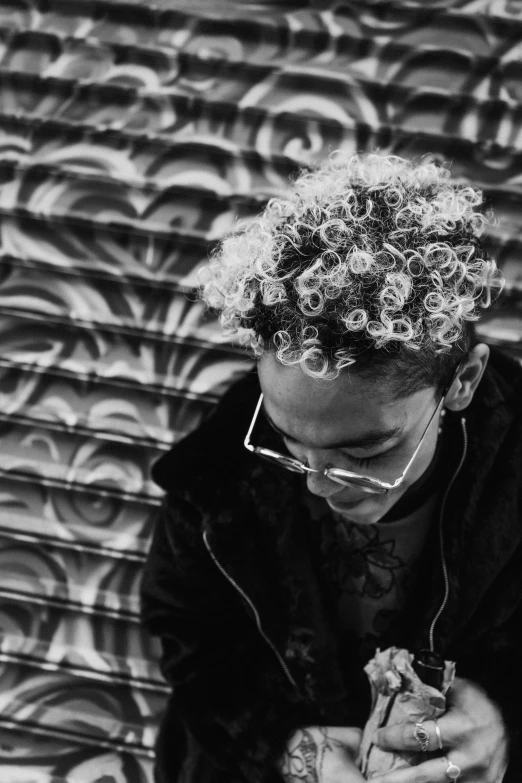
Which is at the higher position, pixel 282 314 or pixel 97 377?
pixel 282 314

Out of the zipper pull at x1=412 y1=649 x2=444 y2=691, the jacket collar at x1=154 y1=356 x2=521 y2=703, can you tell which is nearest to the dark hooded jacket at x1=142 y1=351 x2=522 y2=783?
the jacket collar at x1=154 y1=356 x2=521 y2=703

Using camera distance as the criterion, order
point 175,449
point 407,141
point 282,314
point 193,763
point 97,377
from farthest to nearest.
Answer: point 97,377 < point 407,141 < point 193,763 < point 175,449 < point 282,314

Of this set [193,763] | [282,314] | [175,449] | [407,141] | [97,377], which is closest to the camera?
[282,314]

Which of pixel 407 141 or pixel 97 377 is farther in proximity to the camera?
pixel 97 377

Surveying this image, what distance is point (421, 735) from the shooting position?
1837 mm

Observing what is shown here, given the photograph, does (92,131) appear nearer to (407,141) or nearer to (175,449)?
(407,141)

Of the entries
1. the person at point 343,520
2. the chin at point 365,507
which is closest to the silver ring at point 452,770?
the person at point 343,520

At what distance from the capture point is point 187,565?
82.2 inches

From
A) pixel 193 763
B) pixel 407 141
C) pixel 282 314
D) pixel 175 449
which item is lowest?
pixel 193 763

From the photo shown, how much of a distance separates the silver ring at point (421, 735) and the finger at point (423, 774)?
64 millimetres

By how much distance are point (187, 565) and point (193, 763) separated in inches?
25.3

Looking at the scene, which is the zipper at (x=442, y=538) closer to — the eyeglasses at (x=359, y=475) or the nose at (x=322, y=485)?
the eyeglasses at (x=359, y=475)

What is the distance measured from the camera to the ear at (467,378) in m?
1.79

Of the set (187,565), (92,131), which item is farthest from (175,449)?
(92,131)
